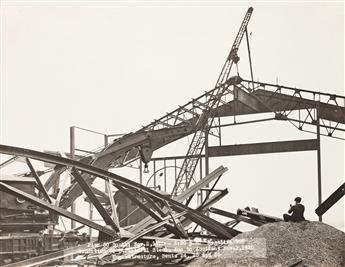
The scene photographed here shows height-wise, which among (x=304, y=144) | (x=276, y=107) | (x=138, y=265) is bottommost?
(x=138, y=265)

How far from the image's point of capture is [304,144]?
21031 millimetres

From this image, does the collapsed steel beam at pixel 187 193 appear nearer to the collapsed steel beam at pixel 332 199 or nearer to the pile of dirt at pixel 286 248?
the pile of dirt at pixel 286 248

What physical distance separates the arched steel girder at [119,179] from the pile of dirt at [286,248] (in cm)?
106

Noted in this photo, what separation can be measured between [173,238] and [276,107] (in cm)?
1317

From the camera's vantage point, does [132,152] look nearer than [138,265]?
No

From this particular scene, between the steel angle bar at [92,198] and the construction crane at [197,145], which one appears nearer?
the steel angle bar at [92,198]

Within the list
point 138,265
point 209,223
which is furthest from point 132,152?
point 138,265

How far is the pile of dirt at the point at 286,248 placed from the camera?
28.5 ft

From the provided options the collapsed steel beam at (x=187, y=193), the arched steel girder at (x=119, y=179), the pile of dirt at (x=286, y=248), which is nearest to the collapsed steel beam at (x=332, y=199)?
the pile of dirt at (x=286, y=248)

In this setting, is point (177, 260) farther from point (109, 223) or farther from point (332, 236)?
point (332, 236)

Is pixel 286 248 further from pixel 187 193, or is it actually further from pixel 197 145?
pixel 197 145

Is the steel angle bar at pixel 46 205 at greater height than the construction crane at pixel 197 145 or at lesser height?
lesser

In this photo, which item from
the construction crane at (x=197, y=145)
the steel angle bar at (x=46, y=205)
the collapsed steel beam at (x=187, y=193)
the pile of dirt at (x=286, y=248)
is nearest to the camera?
the steel angle bar at (x=46, y=205)

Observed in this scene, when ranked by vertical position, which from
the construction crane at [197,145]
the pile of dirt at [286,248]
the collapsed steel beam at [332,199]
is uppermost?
the construction crane at [197,145]
